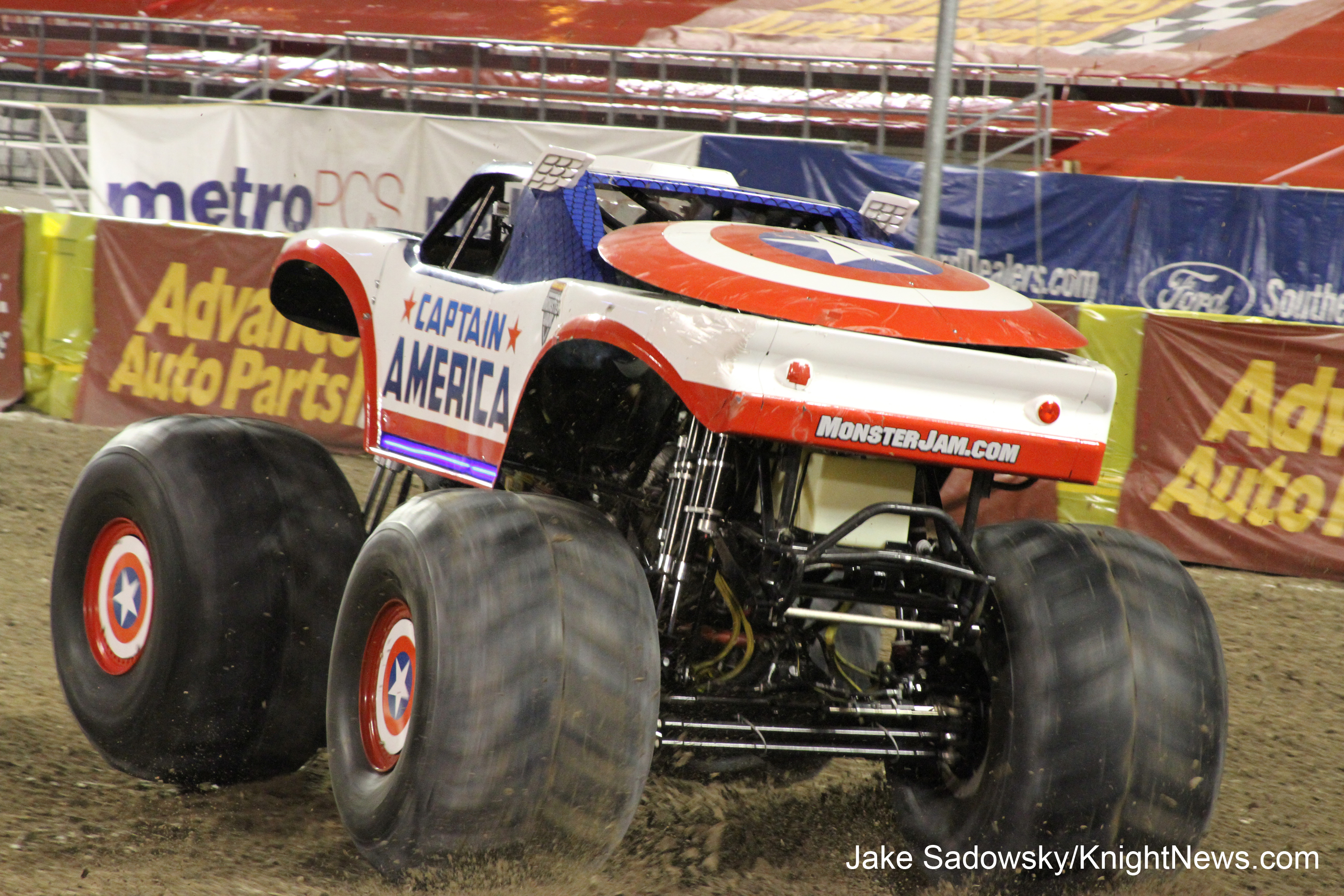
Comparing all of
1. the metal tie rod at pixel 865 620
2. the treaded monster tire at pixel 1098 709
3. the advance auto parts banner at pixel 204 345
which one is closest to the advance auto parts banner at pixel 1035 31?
the advance auto parts banner at pixel 204 345

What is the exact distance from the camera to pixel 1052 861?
12.2ft

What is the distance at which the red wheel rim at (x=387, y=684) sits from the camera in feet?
11.6

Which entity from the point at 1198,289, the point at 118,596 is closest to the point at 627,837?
the point at 118,596

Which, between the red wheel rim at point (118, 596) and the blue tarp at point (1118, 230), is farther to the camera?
the blue tarp at point (1118, 230)

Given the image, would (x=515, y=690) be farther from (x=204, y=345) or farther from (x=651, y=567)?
(x=204, y=345)

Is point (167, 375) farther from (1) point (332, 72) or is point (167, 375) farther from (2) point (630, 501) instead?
(1) point (332, 72)

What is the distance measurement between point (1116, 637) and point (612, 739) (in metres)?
1.41

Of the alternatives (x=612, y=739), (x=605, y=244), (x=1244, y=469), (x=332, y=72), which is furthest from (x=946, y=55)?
(x=332, y=72)

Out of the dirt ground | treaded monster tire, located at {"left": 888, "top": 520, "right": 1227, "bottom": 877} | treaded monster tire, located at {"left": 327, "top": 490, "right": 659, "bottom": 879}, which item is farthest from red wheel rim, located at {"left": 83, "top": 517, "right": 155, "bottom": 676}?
treaded monster tire, located at {"left": 888, "top": 520, "right": 1227, "bottom": 877}

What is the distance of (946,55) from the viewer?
25.6 feet

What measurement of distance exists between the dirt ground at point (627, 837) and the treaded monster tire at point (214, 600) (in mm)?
180

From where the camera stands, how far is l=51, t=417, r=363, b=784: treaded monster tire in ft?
13.9

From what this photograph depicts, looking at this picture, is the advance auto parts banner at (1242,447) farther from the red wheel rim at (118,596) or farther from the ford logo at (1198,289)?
the red wheel rim at (118,596)

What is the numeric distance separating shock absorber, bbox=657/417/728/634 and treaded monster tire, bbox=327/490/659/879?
200 millimetres
